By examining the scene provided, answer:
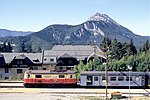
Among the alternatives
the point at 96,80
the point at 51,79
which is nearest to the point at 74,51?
the point at 51,79

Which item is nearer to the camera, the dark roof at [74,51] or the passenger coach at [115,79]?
the passenger coach at [115,79]

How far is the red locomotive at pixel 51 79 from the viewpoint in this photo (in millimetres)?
47531

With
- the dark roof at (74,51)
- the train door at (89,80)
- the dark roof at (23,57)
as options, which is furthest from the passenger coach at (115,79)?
the dark roof at (74,51)

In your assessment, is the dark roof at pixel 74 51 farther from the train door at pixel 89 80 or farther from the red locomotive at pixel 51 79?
the train door at pixel 89 80

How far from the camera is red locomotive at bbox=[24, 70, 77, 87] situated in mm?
47531

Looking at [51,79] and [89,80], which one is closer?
[89,80]

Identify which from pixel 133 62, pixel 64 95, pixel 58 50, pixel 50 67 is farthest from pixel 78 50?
pixel 64 95

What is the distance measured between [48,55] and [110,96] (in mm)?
32487

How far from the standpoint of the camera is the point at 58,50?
253ft

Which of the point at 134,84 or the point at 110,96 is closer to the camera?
the point at 110,96

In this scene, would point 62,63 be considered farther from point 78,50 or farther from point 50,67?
point 78,50

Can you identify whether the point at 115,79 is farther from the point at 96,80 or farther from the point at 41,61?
the point at 41,61

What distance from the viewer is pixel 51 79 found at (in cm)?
4766

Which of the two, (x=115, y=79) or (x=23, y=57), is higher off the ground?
(x=23, y=57)
